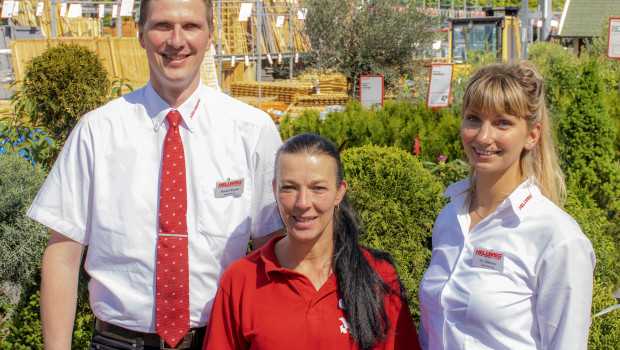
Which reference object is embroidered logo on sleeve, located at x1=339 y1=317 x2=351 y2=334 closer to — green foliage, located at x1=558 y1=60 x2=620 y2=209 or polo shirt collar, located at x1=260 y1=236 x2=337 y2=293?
polo shirt collar, located at x1=260 y1=236 x2=337 y2=293

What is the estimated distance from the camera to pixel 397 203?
11.2ft

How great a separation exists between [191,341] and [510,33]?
68.1ft

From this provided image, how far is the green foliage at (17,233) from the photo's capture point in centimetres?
363

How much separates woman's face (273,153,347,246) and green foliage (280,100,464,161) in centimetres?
365

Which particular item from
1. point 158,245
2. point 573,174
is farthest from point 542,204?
point 573,174

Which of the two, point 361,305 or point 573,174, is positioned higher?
point 361,305

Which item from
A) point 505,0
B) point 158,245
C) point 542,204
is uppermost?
point 505,0

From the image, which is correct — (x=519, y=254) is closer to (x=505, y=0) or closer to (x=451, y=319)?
(x=451, y=319)

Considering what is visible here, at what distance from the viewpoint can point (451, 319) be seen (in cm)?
182

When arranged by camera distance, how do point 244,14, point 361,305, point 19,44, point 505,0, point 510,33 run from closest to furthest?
point 361,305, point 244,14, point 19,44, point 510,33, point 505,0

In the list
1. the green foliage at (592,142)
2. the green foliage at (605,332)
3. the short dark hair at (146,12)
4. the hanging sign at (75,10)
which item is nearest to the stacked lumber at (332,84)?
the hanging sign at (75,10)

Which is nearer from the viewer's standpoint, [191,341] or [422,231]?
[191,341]

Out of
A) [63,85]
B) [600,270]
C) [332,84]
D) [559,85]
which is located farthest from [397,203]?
[332,84]

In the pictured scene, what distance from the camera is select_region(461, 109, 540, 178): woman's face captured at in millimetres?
1843
